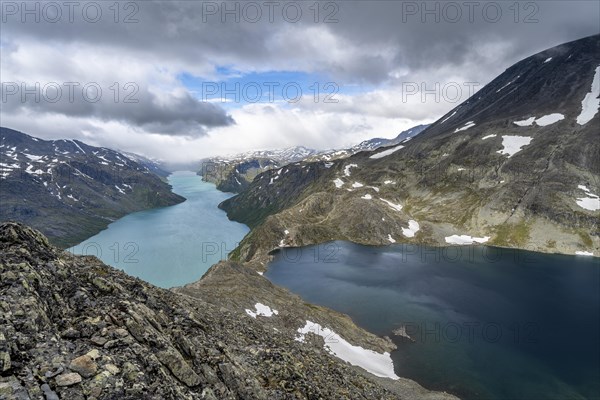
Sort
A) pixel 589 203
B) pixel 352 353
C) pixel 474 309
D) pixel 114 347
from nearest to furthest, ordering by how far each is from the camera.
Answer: pixel 114 347 → pixel 352 353 → pixel 474 309 → pixel 589 203

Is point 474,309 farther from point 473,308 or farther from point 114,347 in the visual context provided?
point 114,347

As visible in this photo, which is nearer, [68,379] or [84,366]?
[68,379]

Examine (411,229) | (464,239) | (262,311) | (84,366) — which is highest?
(84,366)

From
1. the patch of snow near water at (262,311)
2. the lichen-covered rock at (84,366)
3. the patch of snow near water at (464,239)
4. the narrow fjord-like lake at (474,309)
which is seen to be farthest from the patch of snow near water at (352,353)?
the patch of snow near water at (464,239)

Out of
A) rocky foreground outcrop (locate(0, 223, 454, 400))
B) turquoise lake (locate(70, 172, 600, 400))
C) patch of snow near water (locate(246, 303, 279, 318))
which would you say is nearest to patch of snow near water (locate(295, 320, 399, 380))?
turquoise lake (locate(70, 172, 600, 400))

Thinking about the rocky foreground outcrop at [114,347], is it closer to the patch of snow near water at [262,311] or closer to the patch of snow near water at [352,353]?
the patch of snow near water at [352,353]

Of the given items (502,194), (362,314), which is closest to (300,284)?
(362,314)

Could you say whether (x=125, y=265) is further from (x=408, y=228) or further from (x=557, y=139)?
(x=557, y=139)

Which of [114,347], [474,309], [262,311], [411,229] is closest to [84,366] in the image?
[114,347]
